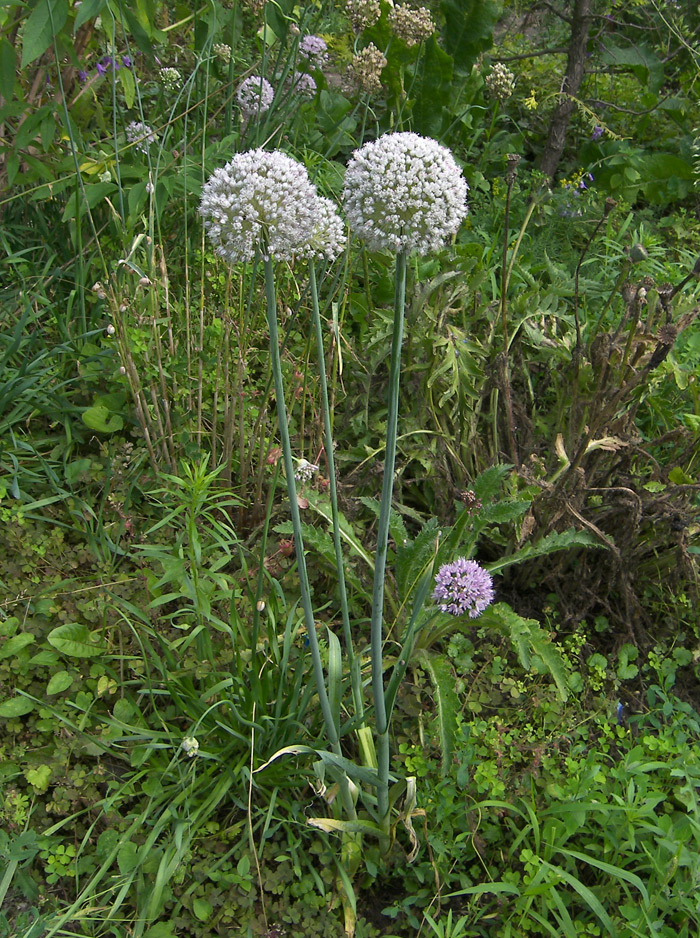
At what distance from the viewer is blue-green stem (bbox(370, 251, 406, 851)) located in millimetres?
1259

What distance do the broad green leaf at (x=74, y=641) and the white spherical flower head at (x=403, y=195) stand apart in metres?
1.37

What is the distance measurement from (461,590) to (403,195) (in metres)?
1.03

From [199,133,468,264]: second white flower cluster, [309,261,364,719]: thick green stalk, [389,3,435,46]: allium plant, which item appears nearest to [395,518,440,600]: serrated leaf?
[309,261,364,719]: thick green stalk

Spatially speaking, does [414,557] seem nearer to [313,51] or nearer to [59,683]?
[59,683]

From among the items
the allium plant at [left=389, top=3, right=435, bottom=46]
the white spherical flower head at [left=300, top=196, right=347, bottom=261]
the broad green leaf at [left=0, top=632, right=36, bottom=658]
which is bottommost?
the broad green leaf at [left=0, top=632, right=36, bottom=658]

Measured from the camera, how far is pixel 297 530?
4.91ft

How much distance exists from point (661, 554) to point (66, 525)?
1.94m

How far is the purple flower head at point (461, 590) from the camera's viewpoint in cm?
187

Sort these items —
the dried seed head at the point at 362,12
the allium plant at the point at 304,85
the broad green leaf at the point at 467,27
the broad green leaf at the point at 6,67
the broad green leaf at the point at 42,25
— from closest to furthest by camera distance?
the broad green leaf at the point at 42,25 → the broad green leaf at the point at 6,67 → the dried seed head at the point at 362,12 → the allium plant at the point at 304,85 → the broad green leaf at the point at 467,27

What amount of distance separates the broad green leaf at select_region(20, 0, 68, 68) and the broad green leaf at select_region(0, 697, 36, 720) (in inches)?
63.0

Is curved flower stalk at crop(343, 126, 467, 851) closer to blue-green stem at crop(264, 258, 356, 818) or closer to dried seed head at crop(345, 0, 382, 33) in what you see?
blue-green stem at crop(264, 258, 356, 818)

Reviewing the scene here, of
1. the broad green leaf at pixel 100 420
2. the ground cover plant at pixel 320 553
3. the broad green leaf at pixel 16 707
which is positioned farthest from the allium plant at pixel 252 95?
the broad green leaf at pixel 16 707

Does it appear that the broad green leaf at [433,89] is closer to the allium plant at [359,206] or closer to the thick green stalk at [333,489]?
the thick green stalk at [333,489]

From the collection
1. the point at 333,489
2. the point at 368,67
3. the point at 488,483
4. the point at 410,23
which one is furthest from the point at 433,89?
the point at 333,489
